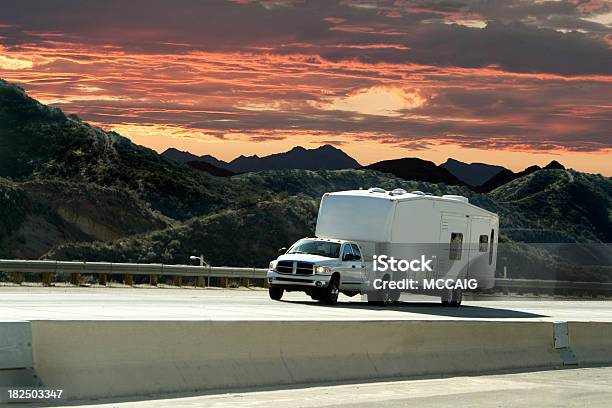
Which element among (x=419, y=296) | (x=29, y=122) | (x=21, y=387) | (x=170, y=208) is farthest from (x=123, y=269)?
(x=29, y=122)

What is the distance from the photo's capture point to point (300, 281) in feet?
102

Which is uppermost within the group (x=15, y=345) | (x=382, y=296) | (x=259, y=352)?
(x=15, y=345)

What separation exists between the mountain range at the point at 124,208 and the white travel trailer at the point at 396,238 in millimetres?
27747

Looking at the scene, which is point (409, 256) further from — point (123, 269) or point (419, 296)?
point (123, 269)

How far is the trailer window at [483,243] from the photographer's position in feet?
120

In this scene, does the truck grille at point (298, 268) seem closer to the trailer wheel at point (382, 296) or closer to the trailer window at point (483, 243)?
the trailer wheel at point (382, 296)

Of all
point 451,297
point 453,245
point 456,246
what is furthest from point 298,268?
point 451,297

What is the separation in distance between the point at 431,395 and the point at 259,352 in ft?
7.19

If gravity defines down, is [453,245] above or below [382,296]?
above

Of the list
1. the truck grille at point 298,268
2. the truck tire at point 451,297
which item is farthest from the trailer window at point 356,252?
the truck tire at point 451,297

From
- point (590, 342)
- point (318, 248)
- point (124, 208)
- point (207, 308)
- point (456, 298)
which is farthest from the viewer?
point (124, 208)

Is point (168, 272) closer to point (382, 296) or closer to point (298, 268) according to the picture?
point (382, 296)

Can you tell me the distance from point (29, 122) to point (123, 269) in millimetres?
94064

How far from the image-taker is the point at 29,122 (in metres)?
130
